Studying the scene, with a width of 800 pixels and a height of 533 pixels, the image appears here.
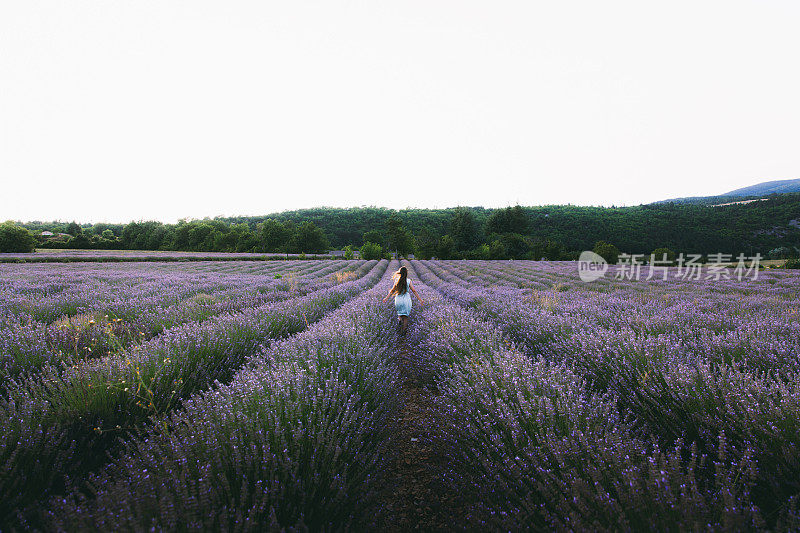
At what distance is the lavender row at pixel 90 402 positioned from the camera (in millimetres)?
1333

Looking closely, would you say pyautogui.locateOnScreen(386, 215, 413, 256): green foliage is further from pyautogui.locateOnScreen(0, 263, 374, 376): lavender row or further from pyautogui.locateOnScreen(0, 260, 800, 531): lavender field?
pyautogui.locateOnScreen(0, 260, 800, 531): lavender field

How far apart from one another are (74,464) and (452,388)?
7.22 feet

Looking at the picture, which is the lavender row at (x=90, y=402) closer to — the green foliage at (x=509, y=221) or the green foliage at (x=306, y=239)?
the green foliage at (x=306, y=239)

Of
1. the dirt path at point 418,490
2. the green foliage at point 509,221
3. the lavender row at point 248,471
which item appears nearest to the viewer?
the lavender row at point 248,471

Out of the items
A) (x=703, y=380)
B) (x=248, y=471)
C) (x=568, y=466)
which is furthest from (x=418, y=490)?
(x=703, y=380)

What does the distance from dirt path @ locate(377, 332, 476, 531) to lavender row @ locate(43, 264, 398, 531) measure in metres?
0.26

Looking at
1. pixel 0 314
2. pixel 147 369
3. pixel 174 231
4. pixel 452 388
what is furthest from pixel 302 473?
pixel 174 231

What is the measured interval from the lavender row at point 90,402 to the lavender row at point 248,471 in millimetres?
197

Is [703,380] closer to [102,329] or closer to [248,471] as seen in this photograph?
[248,471]

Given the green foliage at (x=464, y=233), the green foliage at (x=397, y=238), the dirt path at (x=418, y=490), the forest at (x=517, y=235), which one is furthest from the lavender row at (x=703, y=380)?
the green foliage at (x=464, y=233)

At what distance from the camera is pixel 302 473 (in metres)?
1.31

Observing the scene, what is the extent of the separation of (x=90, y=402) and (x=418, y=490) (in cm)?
203

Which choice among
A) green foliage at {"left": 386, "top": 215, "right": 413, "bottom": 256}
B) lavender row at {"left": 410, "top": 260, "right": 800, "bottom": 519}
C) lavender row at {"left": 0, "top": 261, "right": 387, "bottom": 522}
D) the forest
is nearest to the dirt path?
lavender row at {"left": 410, "top": 260, "right": 800, "bottom": 519}

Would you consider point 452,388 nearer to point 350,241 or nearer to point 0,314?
point 0,314
